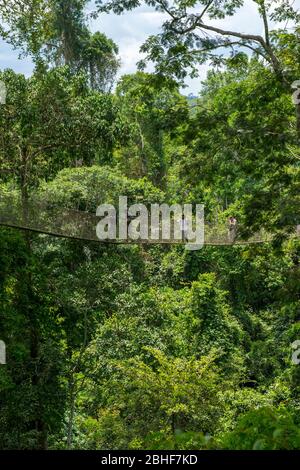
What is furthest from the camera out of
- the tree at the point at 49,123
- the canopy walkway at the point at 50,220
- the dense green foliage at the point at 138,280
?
the tree at the point at 49,123

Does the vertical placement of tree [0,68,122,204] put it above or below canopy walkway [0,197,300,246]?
above

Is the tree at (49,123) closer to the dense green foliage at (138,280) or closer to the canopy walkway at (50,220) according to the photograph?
the dense green foliage at (138,280)

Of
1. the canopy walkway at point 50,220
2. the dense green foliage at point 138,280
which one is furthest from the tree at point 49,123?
the canopy walkway at point 50,220

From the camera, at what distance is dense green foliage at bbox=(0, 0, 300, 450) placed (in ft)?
19.2

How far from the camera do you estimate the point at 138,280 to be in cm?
1490

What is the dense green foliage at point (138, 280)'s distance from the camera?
584cm

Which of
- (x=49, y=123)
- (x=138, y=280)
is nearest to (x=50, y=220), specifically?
(x=49, y=123)

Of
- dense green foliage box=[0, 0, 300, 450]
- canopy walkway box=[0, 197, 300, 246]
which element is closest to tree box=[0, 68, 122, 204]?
dense green foliage box=[0, 0, 300, 450]

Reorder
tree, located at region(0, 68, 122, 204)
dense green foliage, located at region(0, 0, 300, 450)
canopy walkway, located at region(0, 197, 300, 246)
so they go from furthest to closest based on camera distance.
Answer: tree, located at region(0, 68, 122, 204), canopy walkway, located at region(0, 197, 300, 246), dense green foliage, located at region(0, 0, 300, 450)

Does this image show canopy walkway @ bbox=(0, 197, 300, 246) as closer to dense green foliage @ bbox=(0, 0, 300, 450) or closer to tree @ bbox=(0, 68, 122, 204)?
dense green foliage @ bbox=(0, 0, 300, 450)

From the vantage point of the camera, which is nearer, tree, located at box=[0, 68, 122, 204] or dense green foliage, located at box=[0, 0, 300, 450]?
dense green foliage, located at box=[0, 0, 300, 450]

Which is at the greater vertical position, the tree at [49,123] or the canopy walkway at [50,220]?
the tree at [49,123]

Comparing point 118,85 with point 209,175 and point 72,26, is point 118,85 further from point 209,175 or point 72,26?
point 209,175

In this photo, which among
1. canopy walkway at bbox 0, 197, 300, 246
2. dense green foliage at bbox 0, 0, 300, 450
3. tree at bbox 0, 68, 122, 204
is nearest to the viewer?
dense green foliage at bbox 0, 0, 300, 450
